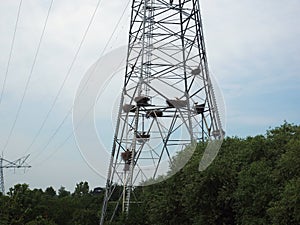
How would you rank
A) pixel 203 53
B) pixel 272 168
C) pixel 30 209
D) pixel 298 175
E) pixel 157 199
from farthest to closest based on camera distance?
1. pixel 30 209
2. pixel 157 199
3. pixel 203 53
4. pixel 272 168
5. pixel 298 175

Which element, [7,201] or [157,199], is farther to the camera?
[7,201]

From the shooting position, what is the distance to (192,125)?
20188mm

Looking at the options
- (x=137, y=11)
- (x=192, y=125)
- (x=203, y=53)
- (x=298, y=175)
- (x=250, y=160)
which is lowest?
(x=298, y=175)

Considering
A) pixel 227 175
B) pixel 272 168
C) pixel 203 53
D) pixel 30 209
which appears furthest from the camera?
pixel 30 209

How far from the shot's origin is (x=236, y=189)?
1895 centimetres

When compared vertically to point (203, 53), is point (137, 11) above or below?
above

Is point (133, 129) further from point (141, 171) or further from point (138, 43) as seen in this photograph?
point (138, 43)

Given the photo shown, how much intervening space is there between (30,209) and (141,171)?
15.4 meters

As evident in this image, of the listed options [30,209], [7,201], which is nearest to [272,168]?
[7,201]

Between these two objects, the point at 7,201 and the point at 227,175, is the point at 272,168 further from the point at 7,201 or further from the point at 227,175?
the point at 7,201

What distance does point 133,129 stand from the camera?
21.5 metres

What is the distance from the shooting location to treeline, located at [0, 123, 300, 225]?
16141mm

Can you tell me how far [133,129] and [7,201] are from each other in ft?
41.9

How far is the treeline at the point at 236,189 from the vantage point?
16141 mm
